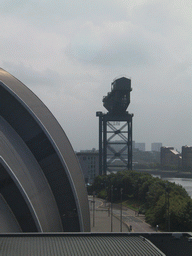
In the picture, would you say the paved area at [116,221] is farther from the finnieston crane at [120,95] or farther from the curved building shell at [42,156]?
the finnieston crane at [120,95]

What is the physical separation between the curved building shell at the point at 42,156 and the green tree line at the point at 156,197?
52.9ft

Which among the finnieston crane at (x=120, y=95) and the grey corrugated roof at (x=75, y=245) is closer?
the grey corrugated roof at (x=75, y=245)

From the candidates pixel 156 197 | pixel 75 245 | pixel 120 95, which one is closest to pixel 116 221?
pixel 156 197

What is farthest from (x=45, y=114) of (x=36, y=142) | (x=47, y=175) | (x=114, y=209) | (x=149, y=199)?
(x=114, y=209)

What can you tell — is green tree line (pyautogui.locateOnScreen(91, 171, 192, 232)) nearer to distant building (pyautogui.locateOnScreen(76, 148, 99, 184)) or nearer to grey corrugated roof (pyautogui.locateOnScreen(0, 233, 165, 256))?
grey corrugated roof (pyautogui.locateOnScreen(0, 233, 165, 256))

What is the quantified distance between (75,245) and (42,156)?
14128 millimetres

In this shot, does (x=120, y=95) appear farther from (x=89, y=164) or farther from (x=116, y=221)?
(x=116, y=221)

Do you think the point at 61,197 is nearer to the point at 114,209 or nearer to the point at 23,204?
the point at 23,204

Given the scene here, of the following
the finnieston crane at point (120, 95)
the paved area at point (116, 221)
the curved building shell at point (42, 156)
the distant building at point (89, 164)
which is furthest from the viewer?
the distant building at point (89, 164)

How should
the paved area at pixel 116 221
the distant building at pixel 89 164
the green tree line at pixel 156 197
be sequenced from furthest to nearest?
the distant building at pixel 89 164, the paved area at pixel 116 221, the green tree line at pixel 156 197

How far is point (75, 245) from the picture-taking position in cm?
1725

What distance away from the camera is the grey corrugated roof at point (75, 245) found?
642 inches

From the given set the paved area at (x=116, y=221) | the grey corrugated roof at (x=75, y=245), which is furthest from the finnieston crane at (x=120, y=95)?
the grey corrugated roof at (x=75, y=245)

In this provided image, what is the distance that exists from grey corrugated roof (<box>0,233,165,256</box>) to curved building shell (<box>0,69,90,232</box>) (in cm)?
914
